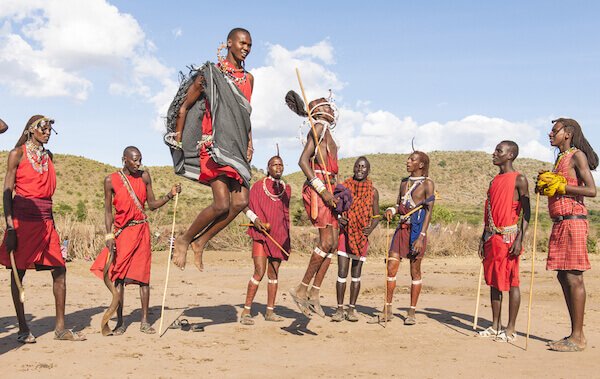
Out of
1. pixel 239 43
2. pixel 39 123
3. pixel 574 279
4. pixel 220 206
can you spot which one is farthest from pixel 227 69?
pixel 574 279

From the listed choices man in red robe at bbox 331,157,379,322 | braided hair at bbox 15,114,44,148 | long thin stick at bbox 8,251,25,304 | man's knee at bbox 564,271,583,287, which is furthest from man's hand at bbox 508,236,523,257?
braided hair at bbox 15,114,44,148

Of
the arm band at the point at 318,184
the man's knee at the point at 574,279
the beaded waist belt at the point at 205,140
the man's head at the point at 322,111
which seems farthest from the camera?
the man's head at the point at 322,111

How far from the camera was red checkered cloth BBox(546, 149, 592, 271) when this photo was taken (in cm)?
727

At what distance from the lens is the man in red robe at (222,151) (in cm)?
675

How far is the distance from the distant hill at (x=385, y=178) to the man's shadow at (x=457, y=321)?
4912 centimetres

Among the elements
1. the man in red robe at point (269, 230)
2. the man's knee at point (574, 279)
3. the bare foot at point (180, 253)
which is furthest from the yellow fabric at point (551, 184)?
the bare foot at point (180, 253)

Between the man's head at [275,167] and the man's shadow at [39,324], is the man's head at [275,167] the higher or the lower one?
the higher one

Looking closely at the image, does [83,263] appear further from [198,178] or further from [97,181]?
[97,181]

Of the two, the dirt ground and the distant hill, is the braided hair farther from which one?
the distant hill

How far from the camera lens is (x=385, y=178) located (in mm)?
88688

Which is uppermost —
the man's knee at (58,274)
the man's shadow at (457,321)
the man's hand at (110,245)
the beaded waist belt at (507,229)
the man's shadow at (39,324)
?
the beaded waist belt at (507,229)

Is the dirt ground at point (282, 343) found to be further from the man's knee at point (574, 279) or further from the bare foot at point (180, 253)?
the bare foot at point (180, 253)

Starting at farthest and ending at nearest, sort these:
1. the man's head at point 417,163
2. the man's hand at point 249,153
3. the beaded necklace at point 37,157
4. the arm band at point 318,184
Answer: the man's head at point 417,163 < the arm band at point 318,184 < the man's hand at point 249,153 < the beaded necklace at point 37,157

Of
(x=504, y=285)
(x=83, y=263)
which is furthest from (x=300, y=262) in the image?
(x=504, y=285)
